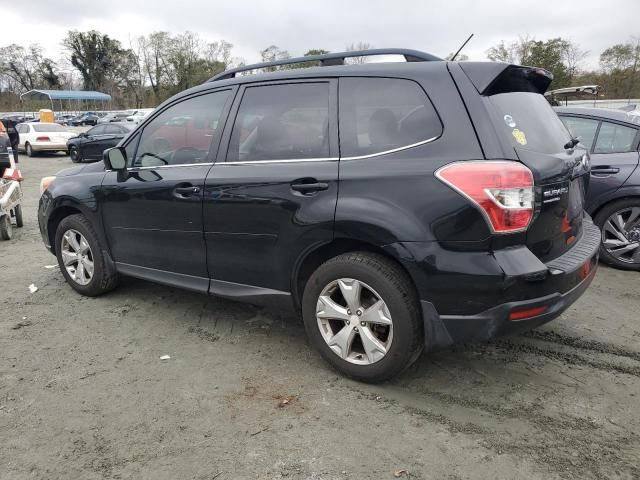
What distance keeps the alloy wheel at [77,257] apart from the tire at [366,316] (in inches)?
96.1

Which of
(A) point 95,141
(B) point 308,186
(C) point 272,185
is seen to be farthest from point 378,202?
(A) point 95,141

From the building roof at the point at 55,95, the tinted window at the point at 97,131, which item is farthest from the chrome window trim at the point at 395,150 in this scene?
the building roof at the point at 55,95

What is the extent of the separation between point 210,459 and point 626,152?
202 inches

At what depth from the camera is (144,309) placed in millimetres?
4398

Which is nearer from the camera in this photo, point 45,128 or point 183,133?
point 183,133

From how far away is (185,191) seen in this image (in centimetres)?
362

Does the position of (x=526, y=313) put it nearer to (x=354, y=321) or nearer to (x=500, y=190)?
(x=500, y=190)

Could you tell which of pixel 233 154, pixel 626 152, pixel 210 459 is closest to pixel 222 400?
pixel 210 459

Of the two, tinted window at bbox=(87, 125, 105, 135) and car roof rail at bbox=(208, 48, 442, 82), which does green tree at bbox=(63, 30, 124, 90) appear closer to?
tinted window at bbox=(87, 125, 105, 135)

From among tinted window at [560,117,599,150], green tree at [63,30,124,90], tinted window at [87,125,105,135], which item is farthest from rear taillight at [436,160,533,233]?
green tree at [63,30,124,90]

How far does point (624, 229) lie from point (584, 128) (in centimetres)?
121

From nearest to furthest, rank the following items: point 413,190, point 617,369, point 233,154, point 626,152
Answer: point 413,190
point 617,369
point 233,154
point 626,152

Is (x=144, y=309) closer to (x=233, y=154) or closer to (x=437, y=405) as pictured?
(x=233, y=154)

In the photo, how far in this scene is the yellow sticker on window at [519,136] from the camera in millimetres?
2707
